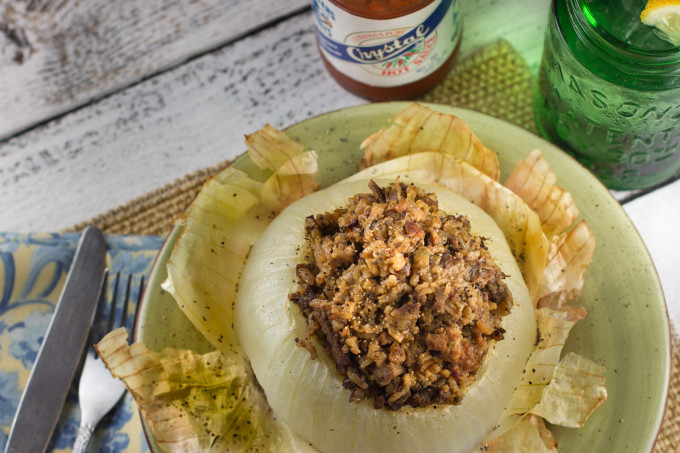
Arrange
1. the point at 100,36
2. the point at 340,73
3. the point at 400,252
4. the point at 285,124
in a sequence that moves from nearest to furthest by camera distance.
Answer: the point at 400,252 → the point at 340,73 → the point at 285,124 → the point at 100,36

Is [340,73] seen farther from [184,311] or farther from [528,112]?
[184,311]

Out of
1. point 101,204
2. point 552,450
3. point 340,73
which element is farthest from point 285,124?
point 552,450

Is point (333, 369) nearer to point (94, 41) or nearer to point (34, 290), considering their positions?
point (34, 290)

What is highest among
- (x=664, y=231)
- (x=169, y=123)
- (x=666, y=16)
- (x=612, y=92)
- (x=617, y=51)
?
(x=666, y=16)

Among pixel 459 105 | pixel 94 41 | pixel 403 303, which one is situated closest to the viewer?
pixel 403 303

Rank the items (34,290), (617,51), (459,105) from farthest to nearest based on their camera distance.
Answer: (459,105)
(34,290)
(617,51)

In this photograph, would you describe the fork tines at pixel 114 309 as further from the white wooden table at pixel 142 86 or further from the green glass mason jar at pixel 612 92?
the green glass mason jar at pixel 612 92

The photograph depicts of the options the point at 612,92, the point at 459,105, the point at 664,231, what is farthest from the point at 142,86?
the point at 664,231
